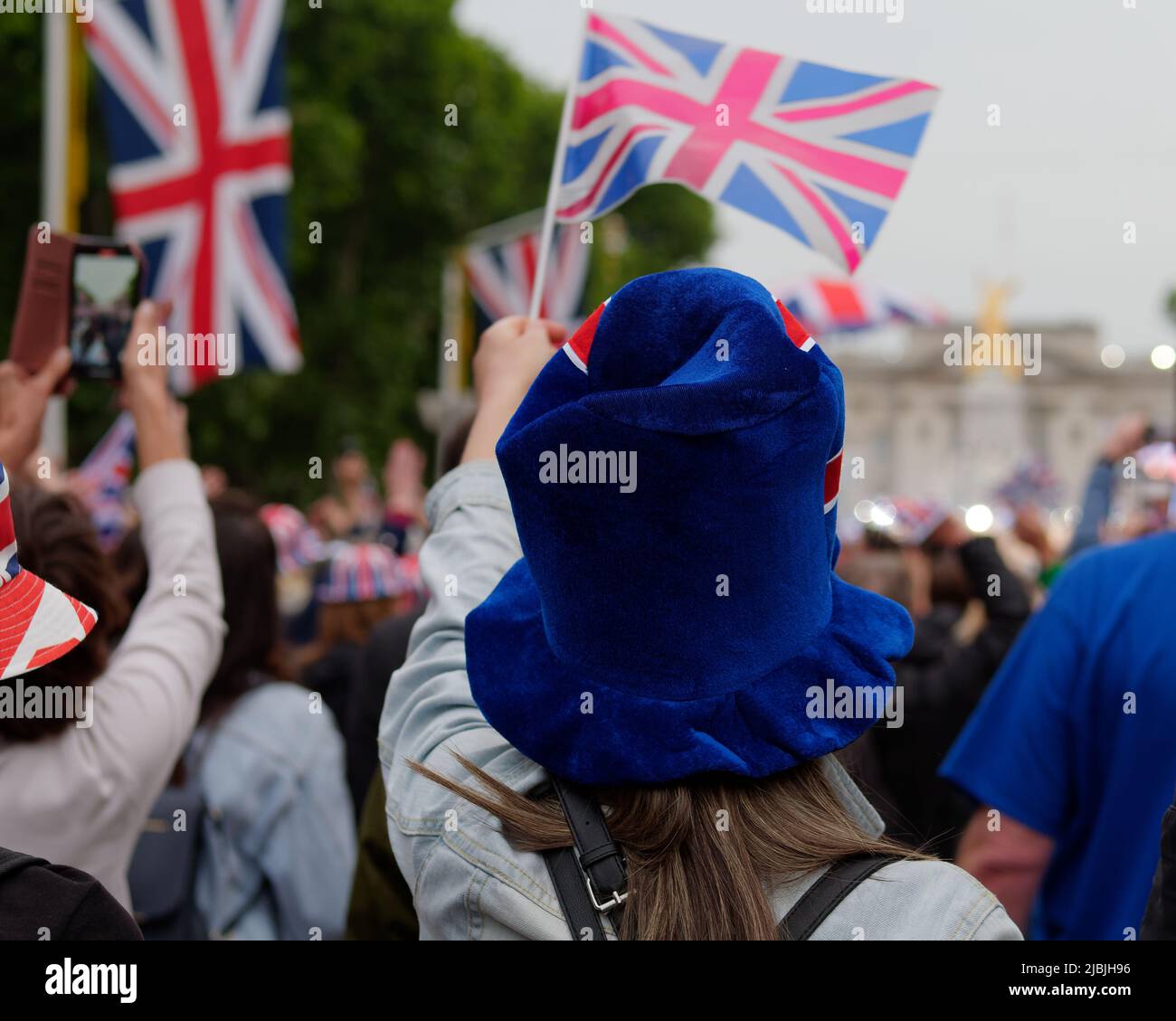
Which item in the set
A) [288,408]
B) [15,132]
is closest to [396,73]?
[288,408]

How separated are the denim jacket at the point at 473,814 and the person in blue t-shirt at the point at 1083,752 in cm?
113

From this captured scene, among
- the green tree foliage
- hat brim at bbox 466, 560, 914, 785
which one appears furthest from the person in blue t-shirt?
the green tree foliage

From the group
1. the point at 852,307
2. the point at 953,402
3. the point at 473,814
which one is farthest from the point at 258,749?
the point at 953,402

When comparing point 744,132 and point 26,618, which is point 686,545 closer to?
point 26,618

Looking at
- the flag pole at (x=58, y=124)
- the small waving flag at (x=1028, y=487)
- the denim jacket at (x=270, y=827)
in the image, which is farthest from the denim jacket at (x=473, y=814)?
the small waving flag at (x=1028, y=487)

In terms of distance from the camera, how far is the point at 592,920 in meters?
1.46

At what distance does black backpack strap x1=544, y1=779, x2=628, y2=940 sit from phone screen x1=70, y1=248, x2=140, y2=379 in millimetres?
1694

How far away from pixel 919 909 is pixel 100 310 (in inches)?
81.4

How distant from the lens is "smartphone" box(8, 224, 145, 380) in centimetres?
281

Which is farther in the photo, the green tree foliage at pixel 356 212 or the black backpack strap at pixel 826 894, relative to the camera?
the green tree foliage at pixel 356 212

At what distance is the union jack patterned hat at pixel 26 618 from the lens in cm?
163

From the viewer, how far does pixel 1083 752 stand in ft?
8.55

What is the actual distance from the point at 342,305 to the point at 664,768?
2373 cm

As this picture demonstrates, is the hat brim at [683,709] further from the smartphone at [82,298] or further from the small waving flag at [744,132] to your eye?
the smartphone at [82,298]
